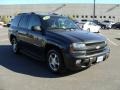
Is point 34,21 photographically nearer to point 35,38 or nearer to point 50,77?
point 35,38

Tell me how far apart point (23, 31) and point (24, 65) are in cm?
140

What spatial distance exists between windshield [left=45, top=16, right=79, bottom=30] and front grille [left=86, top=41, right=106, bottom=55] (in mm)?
1427

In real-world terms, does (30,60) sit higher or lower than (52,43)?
lower

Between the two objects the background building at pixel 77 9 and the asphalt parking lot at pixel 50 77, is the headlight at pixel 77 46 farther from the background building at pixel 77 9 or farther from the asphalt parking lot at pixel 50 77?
the background building at pixel 77 9

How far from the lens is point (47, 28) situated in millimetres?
8617

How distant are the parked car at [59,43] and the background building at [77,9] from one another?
6324cm

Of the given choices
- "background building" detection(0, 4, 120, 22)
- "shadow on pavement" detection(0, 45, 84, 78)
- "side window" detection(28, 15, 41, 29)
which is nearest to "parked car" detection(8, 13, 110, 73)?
"side window" detection(28, 15, 41, 29)

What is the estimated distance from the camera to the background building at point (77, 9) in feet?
235

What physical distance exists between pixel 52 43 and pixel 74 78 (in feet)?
4.05

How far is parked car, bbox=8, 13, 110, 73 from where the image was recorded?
751cm

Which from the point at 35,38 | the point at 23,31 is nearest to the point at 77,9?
the point at 23,31

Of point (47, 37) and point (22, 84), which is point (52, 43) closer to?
point (47, 37)

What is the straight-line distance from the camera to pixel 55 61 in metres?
8.09

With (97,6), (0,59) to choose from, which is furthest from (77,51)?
(97,6)
